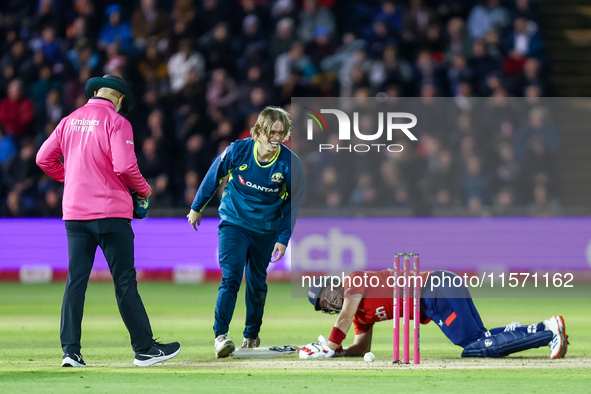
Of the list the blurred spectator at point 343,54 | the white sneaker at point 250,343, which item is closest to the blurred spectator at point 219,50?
the blurred spectator at point 343,54

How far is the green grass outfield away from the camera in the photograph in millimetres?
6348

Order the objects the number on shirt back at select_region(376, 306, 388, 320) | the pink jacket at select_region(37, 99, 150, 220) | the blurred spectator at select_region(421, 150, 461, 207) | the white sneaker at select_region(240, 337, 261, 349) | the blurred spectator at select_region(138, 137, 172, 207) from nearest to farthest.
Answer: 1. the pink jacket at select_region(37, 99, 150, 220)
2. the number on shirt back at select_region(376, 306, 388, 320)
3. the white sneaker at select_region(240, 337, 261, 349)
4. the blurred spectator at select_region(421, 150, 461, 207)
5. the blurred spectator at select_region(138, 137, 172, 207)

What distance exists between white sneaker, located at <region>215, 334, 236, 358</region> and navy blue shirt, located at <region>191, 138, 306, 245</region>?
3.25 ft

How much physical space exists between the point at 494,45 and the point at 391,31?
82.6 inches

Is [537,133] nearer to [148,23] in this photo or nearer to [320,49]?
[320,49]

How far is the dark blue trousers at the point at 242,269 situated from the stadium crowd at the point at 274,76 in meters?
6.36

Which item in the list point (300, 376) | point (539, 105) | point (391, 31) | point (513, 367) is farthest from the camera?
point (391, 31)

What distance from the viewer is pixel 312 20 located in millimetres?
18734

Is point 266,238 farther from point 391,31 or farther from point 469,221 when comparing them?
point 391,31

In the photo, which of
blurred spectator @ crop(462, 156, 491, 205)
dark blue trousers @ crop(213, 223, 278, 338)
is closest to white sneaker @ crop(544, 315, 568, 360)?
dark blue trousers @ crop(213, 223, 278, 338)

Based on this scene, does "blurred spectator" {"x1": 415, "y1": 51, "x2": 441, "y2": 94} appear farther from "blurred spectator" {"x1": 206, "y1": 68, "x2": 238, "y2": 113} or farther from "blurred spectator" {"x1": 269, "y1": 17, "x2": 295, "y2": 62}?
"blurred spectator" {"x1": 206, "y1": 68, "x2": 238, "y2": 113}

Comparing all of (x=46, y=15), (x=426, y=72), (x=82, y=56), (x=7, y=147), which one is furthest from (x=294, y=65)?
(x=7, y=147)

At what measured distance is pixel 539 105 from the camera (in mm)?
15938

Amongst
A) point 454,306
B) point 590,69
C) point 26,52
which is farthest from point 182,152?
point 454,306
